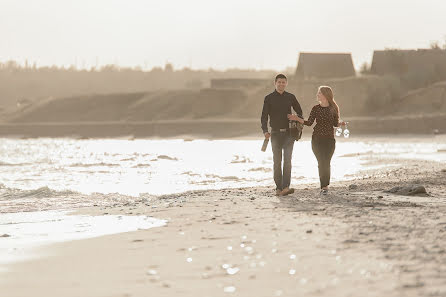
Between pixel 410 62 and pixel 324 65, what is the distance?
10.2 metres

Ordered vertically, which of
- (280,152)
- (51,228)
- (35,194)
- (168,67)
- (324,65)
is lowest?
(35,194)

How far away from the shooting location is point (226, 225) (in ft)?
28.7

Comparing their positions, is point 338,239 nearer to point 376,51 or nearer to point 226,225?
point 226,225

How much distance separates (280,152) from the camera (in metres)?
11.9

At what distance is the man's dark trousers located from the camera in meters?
11.8

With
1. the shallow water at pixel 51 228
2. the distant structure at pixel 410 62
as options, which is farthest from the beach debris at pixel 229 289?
the distant structure at pixel 410 62

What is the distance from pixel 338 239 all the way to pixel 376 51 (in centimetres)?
9185

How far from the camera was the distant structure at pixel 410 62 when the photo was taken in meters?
93.5

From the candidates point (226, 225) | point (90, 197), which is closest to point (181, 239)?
point (226, 225)

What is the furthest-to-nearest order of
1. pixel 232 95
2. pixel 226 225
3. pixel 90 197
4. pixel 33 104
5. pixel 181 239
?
pixel 33 104 → pixel 232 95 → pixel 90 197 → pixel 226 225 → pixel 181 239

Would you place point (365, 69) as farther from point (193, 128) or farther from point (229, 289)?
point (229, 289)

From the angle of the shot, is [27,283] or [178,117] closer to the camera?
[27,283]

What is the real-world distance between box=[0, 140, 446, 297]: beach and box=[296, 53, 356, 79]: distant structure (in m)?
87.2

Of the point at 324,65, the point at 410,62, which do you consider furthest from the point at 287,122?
the point at 324,65
